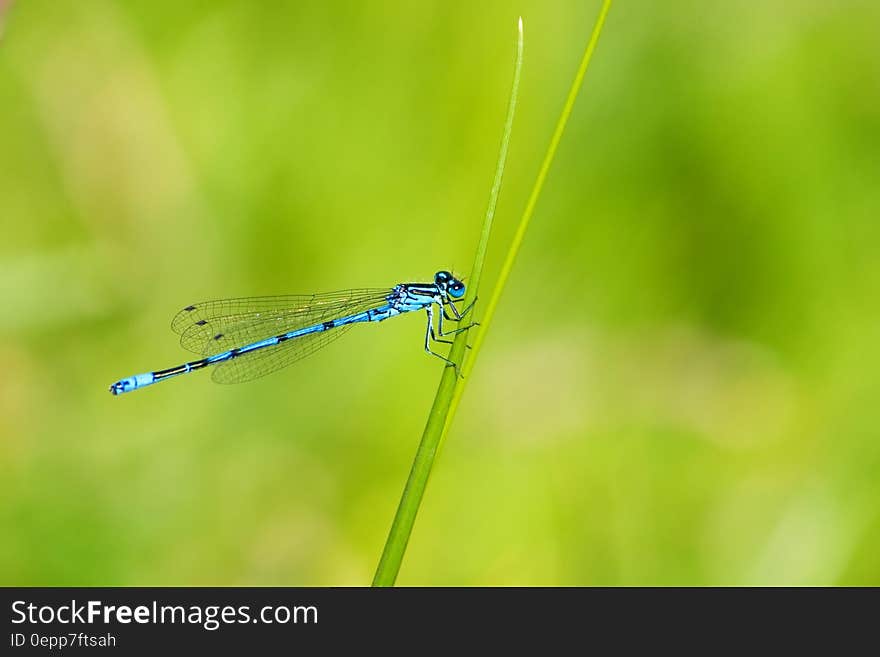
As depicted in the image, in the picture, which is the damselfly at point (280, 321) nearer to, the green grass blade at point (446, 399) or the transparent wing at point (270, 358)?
the transparent wing at point (270, 358)

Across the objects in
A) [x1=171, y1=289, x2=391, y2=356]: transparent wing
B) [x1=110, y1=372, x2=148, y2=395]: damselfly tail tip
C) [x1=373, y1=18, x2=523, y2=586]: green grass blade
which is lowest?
[x1=373, y1=18, x2=523, y2=586]: green grass blade

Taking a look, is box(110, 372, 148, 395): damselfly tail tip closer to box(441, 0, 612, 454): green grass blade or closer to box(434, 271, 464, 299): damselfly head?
box(434, 271, 464, 299): damselfly head

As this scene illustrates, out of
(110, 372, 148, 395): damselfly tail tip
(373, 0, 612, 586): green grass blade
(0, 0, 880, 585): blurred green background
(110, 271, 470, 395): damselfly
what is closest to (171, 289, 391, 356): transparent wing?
(110, 271, 470, 395): damselfly

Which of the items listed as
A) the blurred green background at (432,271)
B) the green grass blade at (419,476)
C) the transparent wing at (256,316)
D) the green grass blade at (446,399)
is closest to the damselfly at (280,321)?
the transparent wing at (256,316)

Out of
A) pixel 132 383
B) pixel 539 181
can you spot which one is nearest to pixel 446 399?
Answer: pixel 539 181

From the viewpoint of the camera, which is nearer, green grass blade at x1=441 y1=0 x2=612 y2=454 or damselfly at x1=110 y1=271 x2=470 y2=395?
green grass blade at x1=441 y1=0 x2=612 y2=454

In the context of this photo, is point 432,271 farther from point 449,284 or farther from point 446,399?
point 446,399

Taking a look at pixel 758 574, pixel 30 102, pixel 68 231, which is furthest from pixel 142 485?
pixel 758 574
